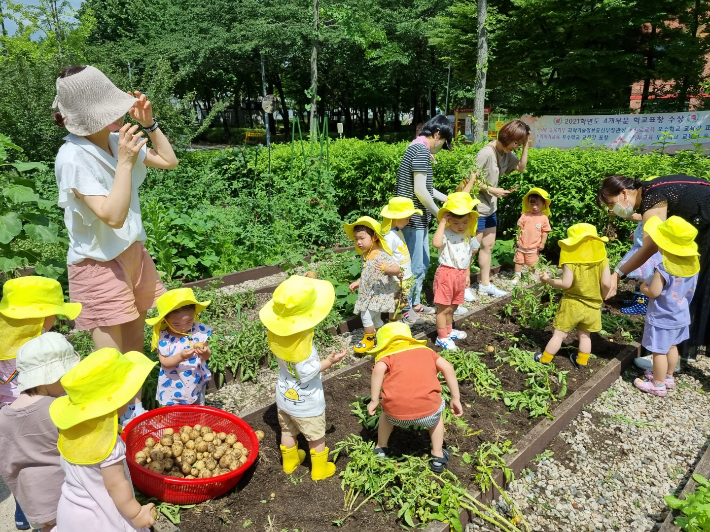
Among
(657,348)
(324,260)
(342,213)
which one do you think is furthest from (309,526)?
(342,213)

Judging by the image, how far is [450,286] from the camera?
169 inches

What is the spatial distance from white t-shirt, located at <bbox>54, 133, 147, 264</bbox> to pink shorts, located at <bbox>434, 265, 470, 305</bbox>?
2677mm

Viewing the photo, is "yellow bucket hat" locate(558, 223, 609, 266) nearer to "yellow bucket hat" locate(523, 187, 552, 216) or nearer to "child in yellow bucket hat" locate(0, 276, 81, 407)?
"yellow bucket hat" locate(523, 187, 552, 216)

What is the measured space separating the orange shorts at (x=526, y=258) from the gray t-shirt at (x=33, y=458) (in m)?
5.23

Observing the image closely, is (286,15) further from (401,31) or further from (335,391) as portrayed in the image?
(335,391)

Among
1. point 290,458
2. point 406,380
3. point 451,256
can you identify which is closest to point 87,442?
point 290,458

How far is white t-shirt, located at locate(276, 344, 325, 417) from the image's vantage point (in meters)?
2.60

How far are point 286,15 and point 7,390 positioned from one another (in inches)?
989

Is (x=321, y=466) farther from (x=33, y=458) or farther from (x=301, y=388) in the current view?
(x=33, y=458)

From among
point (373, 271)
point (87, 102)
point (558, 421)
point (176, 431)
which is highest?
point (87, 102)

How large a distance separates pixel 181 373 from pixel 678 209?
171 inches

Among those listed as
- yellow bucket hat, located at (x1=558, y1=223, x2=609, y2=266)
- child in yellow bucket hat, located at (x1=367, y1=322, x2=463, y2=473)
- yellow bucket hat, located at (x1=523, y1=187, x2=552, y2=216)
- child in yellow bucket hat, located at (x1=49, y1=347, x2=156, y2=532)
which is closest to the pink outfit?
child in yellow bucket hat, located at (x1=49, y1=347, x2=156, y2=532)

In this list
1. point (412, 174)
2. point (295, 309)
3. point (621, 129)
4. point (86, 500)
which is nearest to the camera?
point (86, 500)

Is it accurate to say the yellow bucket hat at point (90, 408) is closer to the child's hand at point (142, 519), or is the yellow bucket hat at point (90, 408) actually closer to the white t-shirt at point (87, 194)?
the child's hand at point (142, 519)
